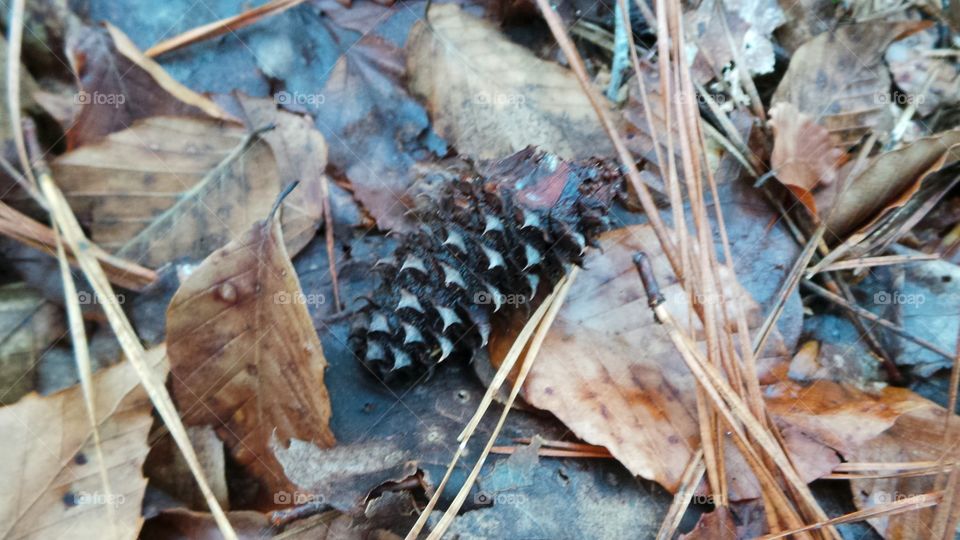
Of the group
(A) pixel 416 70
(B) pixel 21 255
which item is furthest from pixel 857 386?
(B) pixel 21 255

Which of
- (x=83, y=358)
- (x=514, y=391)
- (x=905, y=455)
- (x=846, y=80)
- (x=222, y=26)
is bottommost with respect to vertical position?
(x=905, y=455)

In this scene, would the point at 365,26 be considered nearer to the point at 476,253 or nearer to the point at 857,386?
the point at 476,253

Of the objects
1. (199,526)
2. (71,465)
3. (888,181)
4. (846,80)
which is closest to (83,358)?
(71,465)
